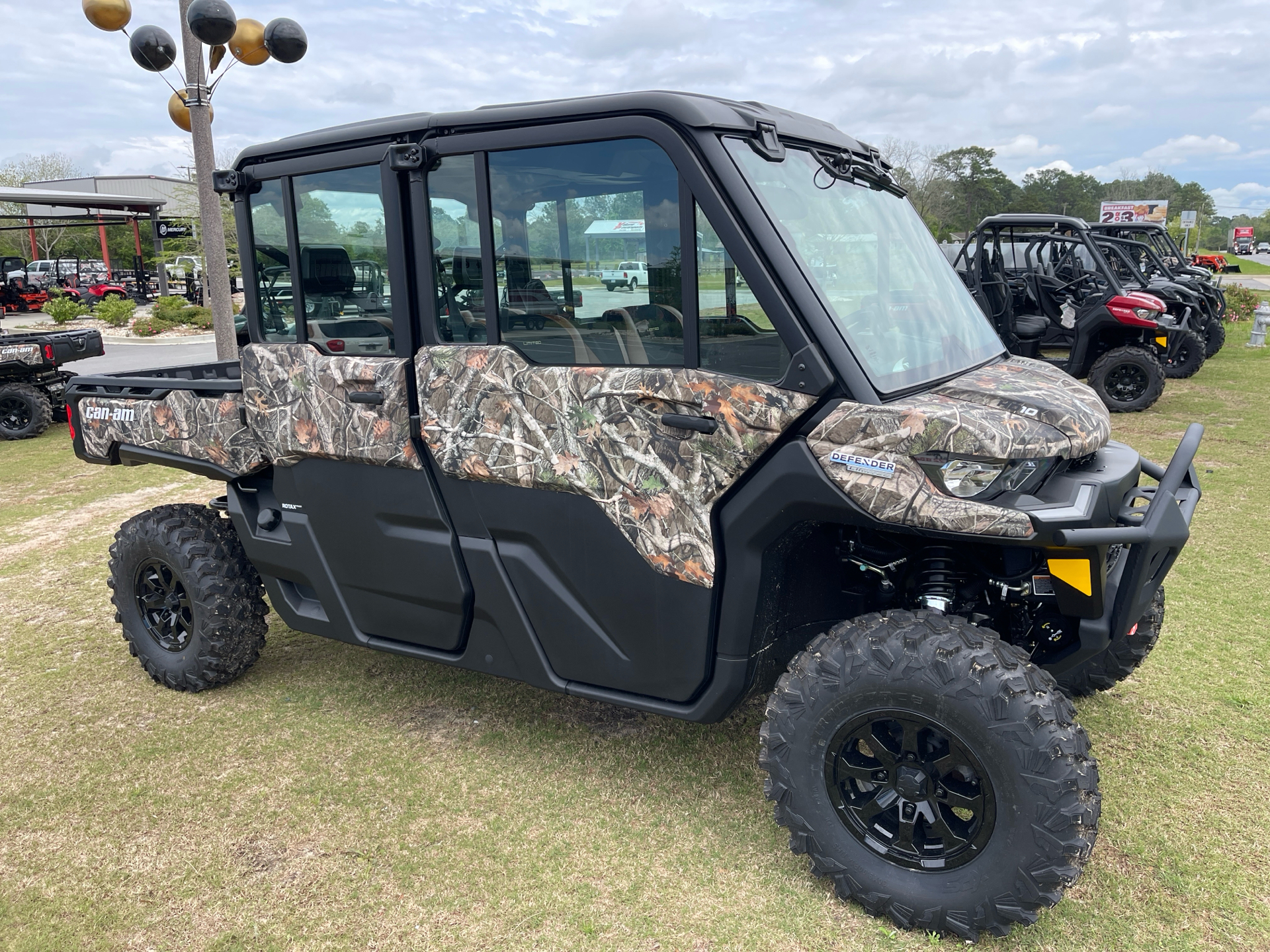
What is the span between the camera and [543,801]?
3365 millimetres

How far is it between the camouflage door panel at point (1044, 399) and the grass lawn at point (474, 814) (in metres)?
1.40

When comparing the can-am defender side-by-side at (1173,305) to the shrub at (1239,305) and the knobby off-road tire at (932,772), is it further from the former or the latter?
the knobby off-road tire at (932,772)

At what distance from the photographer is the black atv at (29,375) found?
33.9 feet

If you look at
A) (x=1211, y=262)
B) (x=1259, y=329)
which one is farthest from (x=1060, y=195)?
(x=1259, y=329)

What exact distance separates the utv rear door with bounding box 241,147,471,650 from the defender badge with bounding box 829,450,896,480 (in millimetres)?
1523

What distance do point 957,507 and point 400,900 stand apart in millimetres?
2069

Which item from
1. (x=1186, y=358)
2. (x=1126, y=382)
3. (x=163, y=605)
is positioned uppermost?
(x=1186, y=358)

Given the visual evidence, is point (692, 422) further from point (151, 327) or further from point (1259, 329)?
point (151, 327)

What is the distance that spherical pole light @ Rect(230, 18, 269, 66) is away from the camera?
9297 mm

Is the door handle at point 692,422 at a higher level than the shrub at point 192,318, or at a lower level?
lower

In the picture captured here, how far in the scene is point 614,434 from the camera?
2898 millimetres

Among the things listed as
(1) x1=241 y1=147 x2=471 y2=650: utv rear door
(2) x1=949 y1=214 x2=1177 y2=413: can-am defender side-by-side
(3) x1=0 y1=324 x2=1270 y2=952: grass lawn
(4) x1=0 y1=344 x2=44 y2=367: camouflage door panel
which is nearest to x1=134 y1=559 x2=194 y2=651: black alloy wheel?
(3) x1=0 y1=324 x2=1270 y2=952: grass lawn

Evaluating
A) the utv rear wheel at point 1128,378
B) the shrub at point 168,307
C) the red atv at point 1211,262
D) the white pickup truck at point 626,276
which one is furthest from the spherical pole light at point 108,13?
the red atv at point 1211,262

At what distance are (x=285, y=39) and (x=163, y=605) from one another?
661cm
